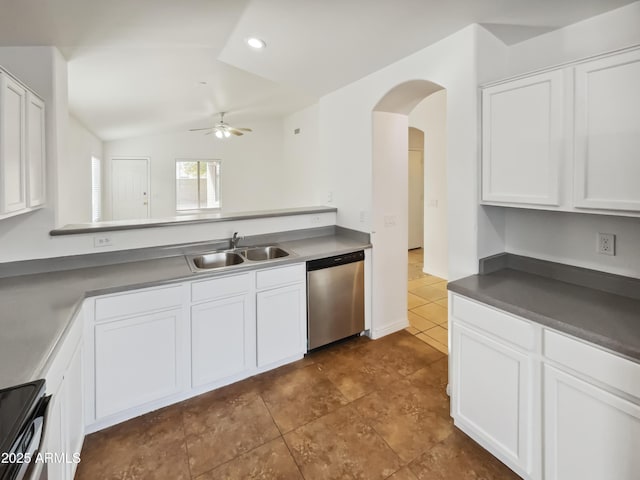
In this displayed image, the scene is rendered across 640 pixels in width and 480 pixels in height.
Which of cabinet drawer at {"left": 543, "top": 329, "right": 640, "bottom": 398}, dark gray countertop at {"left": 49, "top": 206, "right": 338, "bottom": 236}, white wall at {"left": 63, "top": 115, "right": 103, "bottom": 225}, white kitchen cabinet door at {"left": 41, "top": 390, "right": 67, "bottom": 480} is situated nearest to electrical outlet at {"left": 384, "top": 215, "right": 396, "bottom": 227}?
dark gray countertop at {"left": 49, "top": 206, "right": 338, "bottom": 236}

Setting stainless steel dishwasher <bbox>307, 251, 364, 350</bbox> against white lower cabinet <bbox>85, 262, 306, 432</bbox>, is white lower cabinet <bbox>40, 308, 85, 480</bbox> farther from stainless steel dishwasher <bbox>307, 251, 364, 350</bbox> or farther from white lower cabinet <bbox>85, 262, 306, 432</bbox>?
stainless steel dishwasher <bbox>307, 251, 364, 350</bbox>

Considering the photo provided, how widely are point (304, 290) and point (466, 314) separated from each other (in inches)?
49.8

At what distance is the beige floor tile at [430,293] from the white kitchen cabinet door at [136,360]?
2956mm

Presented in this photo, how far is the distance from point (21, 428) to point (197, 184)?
701 centimetres

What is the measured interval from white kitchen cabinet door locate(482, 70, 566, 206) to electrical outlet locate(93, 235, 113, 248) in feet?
8.39

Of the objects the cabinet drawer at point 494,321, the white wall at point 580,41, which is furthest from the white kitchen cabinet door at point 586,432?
the white wall at point 580,41

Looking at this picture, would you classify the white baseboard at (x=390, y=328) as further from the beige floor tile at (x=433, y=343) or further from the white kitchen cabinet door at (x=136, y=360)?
the white kitchen cabinet door at (x=136, y=360)

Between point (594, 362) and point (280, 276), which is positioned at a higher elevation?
point (280, 276)

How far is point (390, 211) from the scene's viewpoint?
303 cm

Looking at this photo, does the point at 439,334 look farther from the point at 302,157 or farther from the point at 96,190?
the point at 96,190

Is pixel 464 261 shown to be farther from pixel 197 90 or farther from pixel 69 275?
pixel 197 90

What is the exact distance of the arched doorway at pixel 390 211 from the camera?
2873 mm

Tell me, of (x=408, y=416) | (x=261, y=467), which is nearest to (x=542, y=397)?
(x=408, y=416)

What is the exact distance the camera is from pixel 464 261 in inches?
82.9
